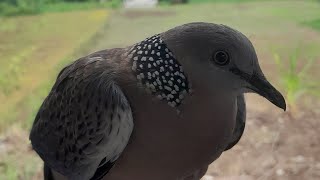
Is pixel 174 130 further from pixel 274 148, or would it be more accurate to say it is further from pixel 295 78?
pixel 295 78

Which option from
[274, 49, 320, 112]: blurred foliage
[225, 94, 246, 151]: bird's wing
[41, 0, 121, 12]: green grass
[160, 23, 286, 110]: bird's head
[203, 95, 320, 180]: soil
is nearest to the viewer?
[160, 23, 286, 110]: bird's head

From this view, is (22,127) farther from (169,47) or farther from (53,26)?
(169,47)

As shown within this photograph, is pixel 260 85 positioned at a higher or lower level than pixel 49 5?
higher

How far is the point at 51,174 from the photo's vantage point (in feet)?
3.10

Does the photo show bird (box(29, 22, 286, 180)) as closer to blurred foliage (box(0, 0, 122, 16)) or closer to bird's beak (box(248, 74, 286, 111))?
bird's beak (box(248, 74, 286, 111))

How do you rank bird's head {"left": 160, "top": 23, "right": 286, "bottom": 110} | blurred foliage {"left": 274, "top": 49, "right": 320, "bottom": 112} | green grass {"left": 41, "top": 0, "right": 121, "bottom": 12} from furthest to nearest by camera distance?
1. green grass {"left": 41, "top": 0, "right": 121, "bottom": 12}
2. blurred foliage {"left": 274, "top": 49, "right": 320, "bottom": 112}
3. bird's head {"left": 160, "top": 23, "right": 286, "bottom": 110}

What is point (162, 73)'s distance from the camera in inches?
30.5

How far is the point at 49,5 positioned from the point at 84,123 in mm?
1005

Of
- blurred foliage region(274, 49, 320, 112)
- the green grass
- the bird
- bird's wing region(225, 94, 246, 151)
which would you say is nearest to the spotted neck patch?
the bird

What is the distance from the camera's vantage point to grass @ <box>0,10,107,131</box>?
1.62 metres

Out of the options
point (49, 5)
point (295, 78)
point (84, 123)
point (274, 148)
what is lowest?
point (274, 148)

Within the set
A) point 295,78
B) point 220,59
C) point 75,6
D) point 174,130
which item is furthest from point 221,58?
point 75,6

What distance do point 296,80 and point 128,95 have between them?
88 centimetres

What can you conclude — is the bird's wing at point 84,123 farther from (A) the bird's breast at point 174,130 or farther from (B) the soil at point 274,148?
(B) the soil at point 274,148
